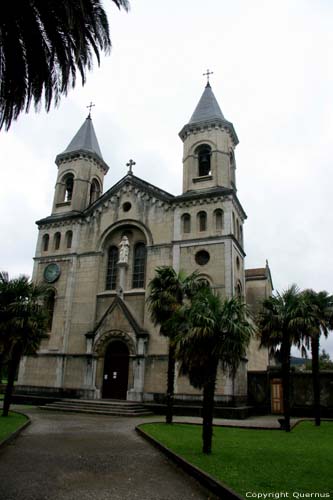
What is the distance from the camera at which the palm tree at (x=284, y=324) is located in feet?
61.9

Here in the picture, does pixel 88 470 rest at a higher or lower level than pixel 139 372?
lower

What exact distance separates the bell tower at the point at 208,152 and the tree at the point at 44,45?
19.5 metres

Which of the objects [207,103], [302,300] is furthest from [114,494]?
[207,103]

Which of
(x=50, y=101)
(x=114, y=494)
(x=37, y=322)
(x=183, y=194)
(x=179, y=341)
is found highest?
(x=183, y=194)

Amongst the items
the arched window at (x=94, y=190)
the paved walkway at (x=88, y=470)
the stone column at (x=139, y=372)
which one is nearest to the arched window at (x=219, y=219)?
the stone column at (x=139, y=372)

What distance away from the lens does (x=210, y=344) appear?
490 inches

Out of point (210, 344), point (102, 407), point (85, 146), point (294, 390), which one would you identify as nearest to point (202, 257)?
point (294, 390)

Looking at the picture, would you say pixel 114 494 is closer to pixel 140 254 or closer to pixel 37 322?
pixel 37 322

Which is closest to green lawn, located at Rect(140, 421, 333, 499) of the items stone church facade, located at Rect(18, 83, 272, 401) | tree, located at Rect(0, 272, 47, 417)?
tree, located at Rect(0, 272, 47, 417)

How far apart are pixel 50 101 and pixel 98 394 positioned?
70.2 feet

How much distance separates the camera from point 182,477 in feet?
30.8

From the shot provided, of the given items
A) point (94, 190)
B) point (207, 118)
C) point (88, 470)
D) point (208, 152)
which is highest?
point (207, 118)

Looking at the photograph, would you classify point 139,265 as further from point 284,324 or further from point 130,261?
point 284,324

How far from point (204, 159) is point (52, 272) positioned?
1490 cm
